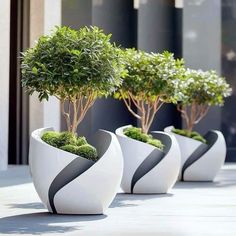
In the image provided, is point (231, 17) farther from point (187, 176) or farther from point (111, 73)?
point (111, 73)

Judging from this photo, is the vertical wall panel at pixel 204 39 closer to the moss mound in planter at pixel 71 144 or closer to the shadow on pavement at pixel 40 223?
the moss mound in planter at pixel 71 144

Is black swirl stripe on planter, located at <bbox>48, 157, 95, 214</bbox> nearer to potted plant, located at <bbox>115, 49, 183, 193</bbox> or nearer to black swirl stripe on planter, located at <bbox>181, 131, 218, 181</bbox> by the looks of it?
potted plant, located at <bbox>115, 49, 183, 193</bbox>

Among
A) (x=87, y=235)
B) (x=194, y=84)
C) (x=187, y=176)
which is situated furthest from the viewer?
(x=194, y=84)

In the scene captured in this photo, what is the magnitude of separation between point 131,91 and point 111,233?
6.90m

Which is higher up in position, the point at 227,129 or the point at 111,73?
the point at 111,73

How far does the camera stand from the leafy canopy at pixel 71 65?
440 inches

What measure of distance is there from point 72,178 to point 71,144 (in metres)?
0.74

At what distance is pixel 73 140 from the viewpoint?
454 inches

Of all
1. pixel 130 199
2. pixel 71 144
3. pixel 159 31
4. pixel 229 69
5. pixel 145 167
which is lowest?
pixel 130 199

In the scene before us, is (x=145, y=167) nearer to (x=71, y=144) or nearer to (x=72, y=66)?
(x=71, y=144)

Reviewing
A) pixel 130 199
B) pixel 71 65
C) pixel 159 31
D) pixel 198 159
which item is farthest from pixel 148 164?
pixel 159 31

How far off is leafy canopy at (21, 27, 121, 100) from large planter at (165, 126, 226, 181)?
8.18 meters

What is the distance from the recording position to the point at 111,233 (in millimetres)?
9117

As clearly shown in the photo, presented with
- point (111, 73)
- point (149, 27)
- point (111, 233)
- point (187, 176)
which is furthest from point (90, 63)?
point (149, 27)
